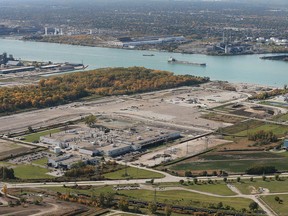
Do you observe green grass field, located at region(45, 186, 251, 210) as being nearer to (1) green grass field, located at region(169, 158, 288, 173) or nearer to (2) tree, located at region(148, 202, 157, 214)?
A: (2) tree, located at region(148, 202, 157, 214)

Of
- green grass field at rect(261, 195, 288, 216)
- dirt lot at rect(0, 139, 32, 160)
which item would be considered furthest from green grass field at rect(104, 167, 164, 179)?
dirt lot at rect(0, 139, 32, 160)

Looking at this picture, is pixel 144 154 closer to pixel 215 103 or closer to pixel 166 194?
pixel 166 194

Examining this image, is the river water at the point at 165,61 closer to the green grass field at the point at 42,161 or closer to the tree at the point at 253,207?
the green grass field at the point at 42,161

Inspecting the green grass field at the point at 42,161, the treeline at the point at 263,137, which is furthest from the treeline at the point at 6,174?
the treeline at the point at 263,137

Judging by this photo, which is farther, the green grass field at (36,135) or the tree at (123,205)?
the green grass field at (36,135)

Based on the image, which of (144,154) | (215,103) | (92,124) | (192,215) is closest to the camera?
(192,215)

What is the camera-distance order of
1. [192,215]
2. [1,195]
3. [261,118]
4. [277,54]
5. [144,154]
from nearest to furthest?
[192,215] < [1,195] < [144,154] < [261,118] < [277,54]

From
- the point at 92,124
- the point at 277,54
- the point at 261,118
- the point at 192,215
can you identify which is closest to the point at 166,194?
the point at 192,215
